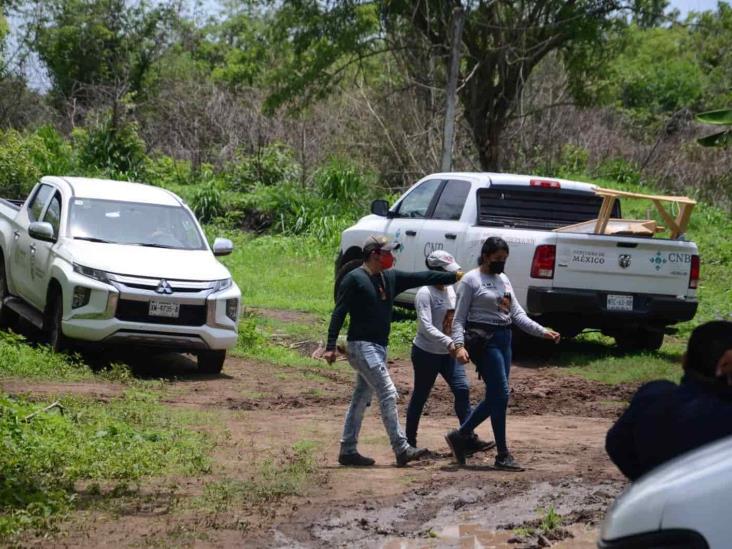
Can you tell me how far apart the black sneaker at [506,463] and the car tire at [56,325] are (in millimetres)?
5414

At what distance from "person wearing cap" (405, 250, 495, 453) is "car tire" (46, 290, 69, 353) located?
181 inches

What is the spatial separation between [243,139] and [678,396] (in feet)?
93.0

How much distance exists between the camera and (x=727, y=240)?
2398 centimetres

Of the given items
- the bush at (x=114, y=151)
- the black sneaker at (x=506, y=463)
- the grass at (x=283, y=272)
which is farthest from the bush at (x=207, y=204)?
the black sneaker at (x=506, y=463)

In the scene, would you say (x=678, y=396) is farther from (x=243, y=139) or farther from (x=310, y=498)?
(x=243, y=139)

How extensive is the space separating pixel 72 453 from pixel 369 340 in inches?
87.7

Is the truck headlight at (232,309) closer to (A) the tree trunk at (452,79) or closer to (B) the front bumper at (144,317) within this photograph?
(B) the front bumper at (144,317)

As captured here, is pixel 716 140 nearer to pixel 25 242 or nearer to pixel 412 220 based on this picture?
pixel 412 220

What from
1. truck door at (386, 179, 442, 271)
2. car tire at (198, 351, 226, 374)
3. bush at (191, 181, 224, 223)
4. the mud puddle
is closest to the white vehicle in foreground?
the mud puddle

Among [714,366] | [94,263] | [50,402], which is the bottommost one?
[50,402]

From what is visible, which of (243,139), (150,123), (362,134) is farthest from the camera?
(150,123)

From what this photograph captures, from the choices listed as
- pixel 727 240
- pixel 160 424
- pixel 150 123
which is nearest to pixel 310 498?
pixel 160 424

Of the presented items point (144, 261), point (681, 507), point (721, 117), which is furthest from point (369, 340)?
point (681, 507)

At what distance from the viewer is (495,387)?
953 centimetres
